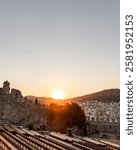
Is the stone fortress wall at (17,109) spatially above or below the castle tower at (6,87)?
below

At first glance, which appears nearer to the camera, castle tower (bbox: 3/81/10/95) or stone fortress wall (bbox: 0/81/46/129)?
stone fortress wall (bbox: 0/81/46/129)

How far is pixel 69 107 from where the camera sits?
53188 millimetres

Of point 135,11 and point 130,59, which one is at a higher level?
point 135,11

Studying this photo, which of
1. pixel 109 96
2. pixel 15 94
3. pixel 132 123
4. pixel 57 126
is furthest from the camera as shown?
pixel 109 96

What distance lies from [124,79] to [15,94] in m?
49.4

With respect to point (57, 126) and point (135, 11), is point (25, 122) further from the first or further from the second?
point (135, 11)

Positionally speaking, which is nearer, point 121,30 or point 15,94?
point 121,30

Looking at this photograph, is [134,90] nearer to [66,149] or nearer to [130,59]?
[130,59]

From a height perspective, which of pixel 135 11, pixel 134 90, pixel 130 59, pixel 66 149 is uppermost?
pixel 135 11

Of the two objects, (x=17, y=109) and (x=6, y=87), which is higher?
(x=6, y=87)

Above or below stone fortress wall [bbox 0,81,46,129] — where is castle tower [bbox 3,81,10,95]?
above

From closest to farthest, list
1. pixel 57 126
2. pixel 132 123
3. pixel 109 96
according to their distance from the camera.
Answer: pixel 132 123
pixel 57 126
pixel 109 96

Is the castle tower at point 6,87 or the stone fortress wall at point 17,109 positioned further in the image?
the castle tower at point 6,87

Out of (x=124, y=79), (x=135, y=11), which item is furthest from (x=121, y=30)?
(x=124, y=79)
